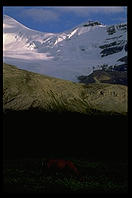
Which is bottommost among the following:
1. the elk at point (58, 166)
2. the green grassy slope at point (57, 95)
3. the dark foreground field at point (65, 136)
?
the dark foreground field at point (65, 136)

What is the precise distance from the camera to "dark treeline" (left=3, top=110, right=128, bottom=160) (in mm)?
58719

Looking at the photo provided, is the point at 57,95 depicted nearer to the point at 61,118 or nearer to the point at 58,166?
the point at 61,118

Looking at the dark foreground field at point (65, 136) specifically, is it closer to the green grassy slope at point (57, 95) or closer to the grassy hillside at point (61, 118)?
the grassy hillside at point (61, 118)

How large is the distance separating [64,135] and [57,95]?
19.3 m

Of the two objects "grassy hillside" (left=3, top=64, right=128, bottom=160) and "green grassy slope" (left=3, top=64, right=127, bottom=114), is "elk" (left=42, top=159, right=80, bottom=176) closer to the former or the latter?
"grassy hillside" (left=3, top=64, right=128, bottom=160)

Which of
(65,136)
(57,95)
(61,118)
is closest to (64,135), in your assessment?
(65,136)

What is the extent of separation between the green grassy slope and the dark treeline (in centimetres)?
373

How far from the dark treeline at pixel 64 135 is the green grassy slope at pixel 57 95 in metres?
3.73

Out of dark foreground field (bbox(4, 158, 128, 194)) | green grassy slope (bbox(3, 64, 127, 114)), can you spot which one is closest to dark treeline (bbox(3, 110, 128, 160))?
green grassy slope (bbox(3, 64, 127, 114))

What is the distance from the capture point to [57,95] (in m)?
85.9

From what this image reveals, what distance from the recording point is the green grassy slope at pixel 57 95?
7800 cm

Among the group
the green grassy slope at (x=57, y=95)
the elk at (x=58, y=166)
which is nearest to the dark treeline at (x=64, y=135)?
the green grassy slope at (x=57, y=95)

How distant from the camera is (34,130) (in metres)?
67.6
